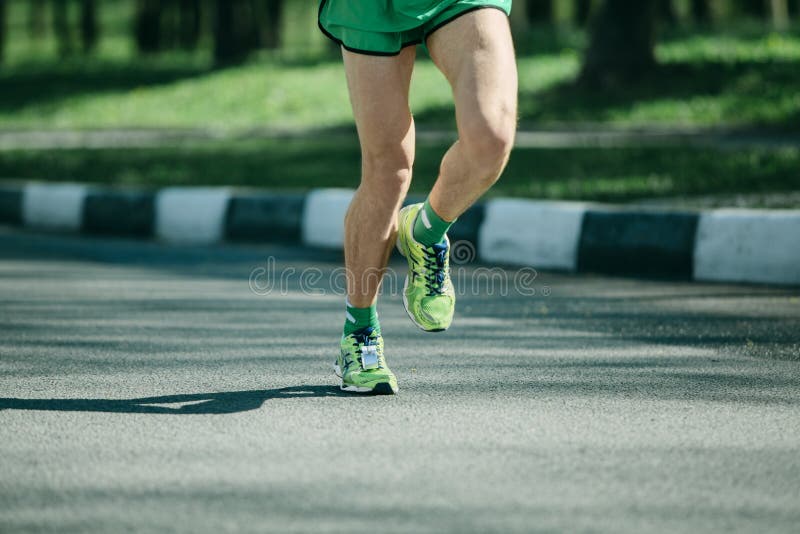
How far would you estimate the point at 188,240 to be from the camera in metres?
7.81

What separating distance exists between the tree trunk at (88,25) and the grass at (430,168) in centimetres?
1772

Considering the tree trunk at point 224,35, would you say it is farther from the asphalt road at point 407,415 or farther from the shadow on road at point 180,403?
the shadow on road at point 180,403

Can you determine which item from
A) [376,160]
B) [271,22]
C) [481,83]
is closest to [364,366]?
[376,160]

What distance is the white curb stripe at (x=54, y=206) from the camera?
8.33 m

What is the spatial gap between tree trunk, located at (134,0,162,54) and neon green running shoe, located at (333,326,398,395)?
924 inches

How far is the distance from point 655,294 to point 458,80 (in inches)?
91.9

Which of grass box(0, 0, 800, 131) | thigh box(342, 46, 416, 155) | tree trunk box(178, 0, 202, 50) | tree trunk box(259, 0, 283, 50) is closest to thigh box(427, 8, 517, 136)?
thigh box(342, 46, 416, 155)

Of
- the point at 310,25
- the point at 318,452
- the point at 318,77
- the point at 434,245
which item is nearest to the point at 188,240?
the point at 434,245

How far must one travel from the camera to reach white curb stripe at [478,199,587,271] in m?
6.37

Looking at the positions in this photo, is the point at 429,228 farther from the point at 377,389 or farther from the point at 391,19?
the point at 391,19

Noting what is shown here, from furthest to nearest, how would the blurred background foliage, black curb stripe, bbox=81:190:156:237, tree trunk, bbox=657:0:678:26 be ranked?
tree trunk, bbox=657:0:678:26
the blurred background foliage
black curb stripe, bbox=81:190:156:237

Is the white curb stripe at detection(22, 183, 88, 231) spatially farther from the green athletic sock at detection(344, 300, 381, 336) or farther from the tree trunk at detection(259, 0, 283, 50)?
the tree trunk at detection(259, 0, 283, 50)

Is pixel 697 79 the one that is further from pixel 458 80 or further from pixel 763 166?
pixel 458 80

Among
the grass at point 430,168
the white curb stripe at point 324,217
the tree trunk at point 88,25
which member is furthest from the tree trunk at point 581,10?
the white curb stripe at point 324,217
